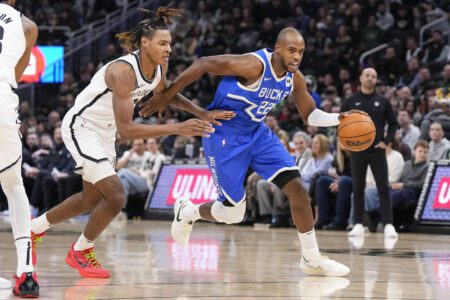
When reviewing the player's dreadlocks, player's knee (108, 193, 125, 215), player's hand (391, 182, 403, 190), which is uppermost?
the player's dreadlocks

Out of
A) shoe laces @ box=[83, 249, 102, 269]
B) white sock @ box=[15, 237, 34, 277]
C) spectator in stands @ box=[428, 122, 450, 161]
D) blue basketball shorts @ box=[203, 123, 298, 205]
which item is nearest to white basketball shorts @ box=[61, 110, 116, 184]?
shoe laces @ box=[83, 249, 102, 269]

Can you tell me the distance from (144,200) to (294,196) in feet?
28.4

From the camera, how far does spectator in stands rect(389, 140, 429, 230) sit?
11.9 metres

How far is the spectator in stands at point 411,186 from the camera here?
11.9 m

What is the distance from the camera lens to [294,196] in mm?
6508

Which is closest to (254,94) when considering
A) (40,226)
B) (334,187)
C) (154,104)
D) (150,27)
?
(154,104)

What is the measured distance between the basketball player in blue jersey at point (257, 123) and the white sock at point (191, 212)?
37 cm

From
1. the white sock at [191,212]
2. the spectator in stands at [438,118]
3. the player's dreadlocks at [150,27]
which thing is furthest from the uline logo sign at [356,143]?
the spectator in stands at [438,118]

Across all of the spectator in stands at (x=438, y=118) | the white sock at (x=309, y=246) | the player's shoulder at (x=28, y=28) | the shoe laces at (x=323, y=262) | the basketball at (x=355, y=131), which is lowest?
the spectator in stands at (x=438, y=118)

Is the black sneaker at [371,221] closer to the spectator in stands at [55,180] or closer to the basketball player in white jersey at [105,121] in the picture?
the spectator in stands at [55,180]

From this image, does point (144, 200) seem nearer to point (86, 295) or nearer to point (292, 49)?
point (292, 49)

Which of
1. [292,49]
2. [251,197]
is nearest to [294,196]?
[292,49]

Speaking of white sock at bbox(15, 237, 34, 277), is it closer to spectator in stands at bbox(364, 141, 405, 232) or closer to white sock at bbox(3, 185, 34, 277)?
white sock at bbox(3, 185, 34, 277)

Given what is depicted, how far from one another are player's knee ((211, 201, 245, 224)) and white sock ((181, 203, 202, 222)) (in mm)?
261
